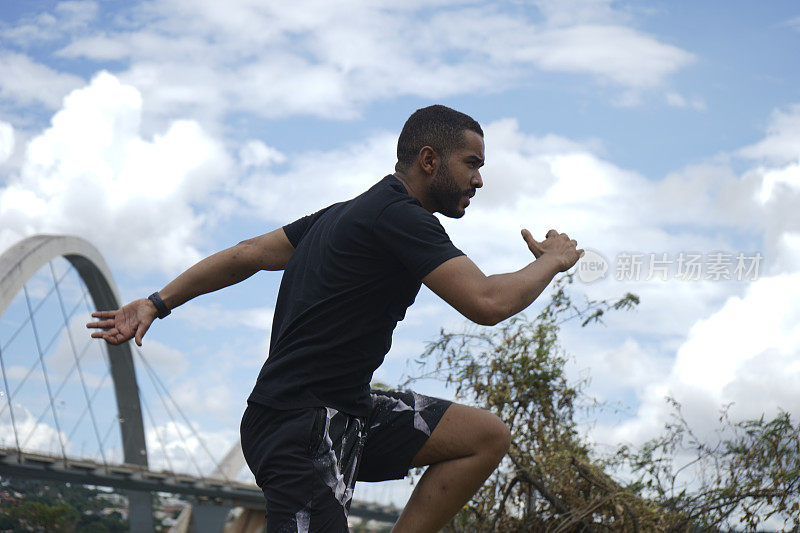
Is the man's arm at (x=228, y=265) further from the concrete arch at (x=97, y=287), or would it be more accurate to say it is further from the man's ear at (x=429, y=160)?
the concrete arch at (x=97, y=287)

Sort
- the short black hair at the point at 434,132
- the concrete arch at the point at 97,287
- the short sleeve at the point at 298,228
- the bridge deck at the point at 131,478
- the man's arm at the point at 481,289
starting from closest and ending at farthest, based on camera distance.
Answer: the man's arm at the point at 481,289, the short black hair at the point at 434,132, the short sleeve at the point at 298,228, the concrete arch at the point at 97,287, the bridge deck at the point at 131,478

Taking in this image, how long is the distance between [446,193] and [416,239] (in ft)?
1.05

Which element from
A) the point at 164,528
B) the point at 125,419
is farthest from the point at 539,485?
the point at 164,528

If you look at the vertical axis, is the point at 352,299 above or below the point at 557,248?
below

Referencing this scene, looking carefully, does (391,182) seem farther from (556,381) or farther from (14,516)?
(14,516)

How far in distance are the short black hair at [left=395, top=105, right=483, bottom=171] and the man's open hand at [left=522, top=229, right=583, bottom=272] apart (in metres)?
0.36

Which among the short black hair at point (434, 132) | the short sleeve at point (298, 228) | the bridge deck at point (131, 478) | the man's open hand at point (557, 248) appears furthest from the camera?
the bridge deck at point (131, 478)

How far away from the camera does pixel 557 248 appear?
2.48 metres

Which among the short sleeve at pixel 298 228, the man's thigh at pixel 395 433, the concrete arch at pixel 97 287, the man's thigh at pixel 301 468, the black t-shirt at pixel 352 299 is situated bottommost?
→ the man's thigh at pixel 301 468

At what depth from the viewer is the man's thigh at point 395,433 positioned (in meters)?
2.61

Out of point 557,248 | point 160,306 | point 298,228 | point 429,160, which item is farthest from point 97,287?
point 557,248

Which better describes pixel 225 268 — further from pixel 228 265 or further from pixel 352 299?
pixel 352 299

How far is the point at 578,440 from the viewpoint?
4.88 metres

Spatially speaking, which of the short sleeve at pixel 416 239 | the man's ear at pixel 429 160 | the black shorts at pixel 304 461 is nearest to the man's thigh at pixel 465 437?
the black shorts at pixel 304 461
